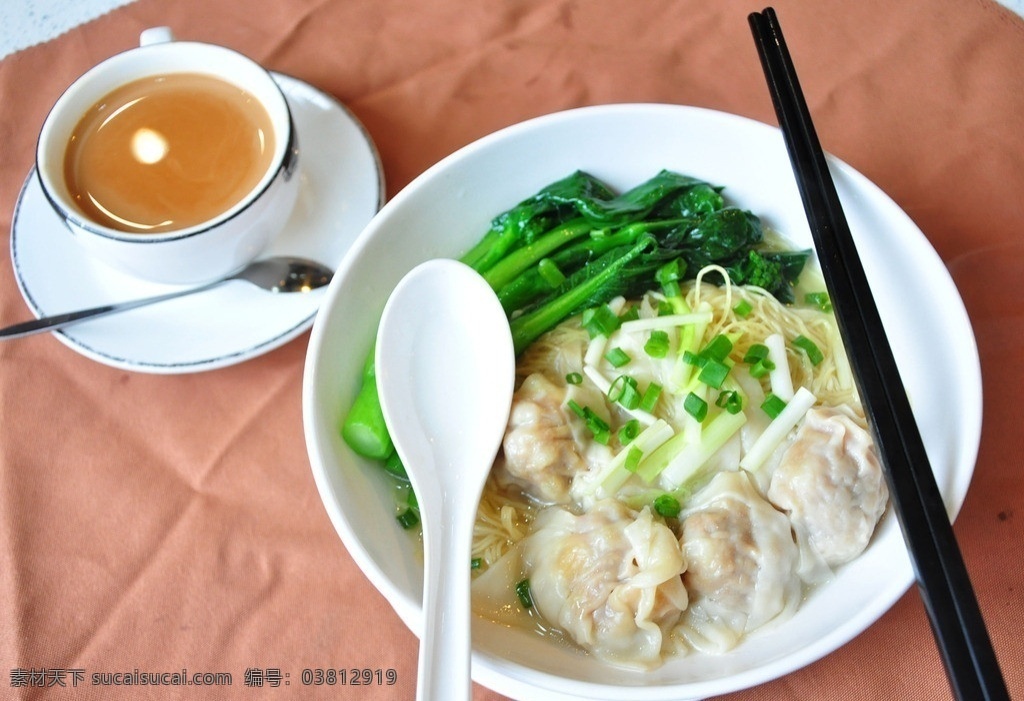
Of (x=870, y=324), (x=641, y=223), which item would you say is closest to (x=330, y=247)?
(x=641, y=223)

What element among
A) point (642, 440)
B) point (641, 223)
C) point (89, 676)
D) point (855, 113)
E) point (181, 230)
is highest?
point (855, 113)

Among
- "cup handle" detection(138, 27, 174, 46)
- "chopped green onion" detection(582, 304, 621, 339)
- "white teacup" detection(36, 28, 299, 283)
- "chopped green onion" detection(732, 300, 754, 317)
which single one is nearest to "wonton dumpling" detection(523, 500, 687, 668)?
"chopped green onion" detection(582, 304, 621, 339)

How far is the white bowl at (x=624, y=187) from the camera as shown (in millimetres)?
1213

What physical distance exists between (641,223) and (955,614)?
3.05 ft

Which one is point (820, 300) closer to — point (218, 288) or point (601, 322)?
point (601, 322)

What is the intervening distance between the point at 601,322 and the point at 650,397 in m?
0.19

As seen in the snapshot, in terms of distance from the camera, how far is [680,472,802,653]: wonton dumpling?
1.30m

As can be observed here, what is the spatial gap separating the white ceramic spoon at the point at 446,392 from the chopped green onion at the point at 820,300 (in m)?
0.73

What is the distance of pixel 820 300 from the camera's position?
169cm

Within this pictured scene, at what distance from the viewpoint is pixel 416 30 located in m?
2.23

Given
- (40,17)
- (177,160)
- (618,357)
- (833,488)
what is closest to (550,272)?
(618,357)

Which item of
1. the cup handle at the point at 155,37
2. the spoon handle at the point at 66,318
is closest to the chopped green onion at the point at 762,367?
the spoon handle at the point at 66,318

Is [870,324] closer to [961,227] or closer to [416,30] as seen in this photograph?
[961,227]

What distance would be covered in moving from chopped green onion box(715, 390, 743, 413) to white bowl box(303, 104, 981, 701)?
1.05ft
